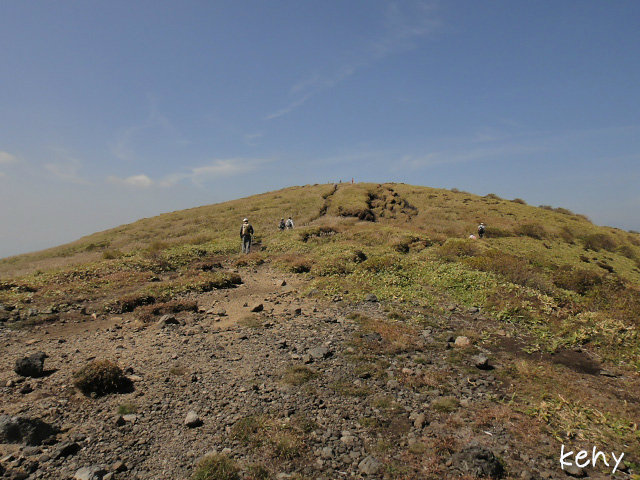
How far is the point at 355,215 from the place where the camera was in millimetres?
43906

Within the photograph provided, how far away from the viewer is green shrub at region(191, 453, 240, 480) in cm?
596

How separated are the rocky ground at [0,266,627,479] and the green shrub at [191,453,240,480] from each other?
0.18m

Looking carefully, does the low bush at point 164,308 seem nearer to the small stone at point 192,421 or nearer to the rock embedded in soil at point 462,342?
the small stone at point 192,421

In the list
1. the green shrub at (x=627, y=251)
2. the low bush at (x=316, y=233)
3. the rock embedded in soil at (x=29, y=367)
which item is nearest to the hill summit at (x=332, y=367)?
the rock embedded in soil at (x=29, y=367)

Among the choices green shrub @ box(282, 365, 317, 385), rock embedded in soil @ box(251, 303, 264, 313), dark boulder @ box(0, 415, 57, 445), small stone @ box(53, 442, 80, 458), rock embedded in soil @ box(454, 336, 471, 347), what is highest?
rock embedded in soil @ box(251, 303, 264, 313)

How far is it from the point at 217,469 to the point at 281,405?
2238 millimetres

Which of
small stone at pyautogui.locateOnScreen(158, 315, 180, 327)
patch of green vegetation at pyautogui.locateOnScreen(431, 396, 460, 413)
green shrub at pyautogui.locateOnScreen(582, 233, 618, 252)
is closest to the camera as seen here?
patch of green vegetation at pyautogui.locateOnScreen(431, 396, 460, 413)

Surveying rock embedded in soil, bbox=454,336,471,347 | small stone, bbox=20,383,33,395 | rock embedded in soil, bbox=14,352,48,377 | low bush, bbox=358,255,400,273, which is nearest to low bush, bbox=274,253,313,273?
low bush, bbox=358,255,400,273

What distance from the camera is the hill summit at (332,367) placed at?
6.57 meters

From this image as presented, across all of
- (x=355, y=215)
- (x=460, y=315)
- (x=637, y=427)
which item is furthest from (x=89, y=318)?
(x=355, y=215)

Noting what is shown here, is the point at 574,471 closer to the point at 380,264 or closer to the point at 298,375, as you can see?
the point at 298,375

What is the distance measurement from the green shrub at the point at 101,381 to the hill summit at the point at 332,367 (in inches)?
3.4

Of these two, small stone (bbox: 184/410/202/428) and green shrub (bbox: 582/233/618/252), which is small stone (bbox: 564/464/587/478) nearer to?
small stone (bbox: 184/410/202/428)

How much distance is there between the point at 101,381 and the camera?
900cm
